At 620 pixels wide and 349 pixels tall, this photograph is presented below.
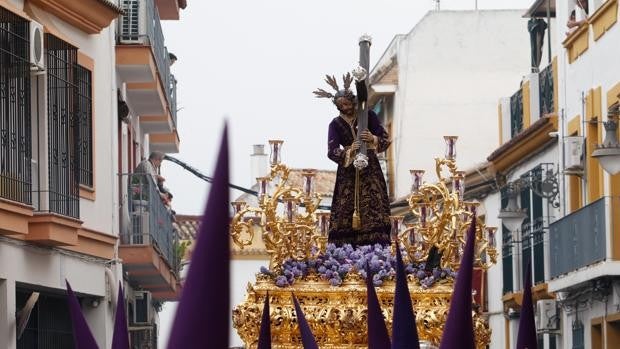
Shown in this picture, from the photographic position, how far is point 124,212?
894 inches

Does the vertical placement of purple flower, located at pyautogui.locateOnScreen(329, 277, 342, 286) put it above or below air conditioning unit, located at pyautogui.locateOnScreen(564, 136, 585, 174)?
below

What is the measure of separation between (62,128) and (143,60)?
5.12 m

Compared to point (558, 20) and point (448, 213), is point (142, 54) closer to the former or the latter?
point (558, 20)

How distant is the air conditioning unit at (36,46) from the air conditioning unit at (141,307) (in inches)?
352

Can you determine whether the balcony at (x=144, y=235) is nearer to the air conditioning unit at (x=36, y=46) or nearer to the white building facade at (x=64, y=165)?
the white building facade at (x=64, y=165)

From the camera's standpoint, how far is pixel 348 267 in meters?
10.8

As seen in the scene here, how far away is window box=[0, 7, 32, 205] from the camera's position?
1547cm

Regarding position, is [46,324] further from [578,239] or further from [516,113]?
[516,113]

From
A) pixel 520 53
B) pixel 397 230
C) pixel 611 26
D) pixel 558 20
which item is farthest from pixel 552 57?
pixel 397 230

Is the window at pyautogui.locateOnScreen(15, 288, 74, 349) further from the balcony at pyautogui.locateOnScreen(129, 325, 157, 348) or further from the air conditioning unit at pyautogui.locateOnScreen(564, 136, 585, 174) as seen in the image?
the air conditioning unit at pyautogui.locateOnScreen(564, 136, 585, 174)

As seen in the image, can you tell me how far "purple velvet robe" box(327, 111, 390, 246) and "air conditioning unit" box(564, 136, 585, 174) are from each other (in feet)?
49.2

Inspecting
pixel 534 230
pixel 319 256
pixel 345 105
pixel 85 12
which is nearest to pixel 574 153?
pixel 534 230

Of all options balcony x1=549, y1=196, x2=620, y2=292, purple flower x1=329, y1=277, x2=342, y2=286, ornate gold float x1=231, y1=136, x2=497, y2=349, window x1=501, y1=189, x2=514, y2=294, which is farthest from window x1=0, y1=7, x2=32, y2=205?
window x1=501, y1=189, x2=514, y2=294

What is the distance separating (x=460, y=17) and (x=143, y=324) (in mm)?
19920
